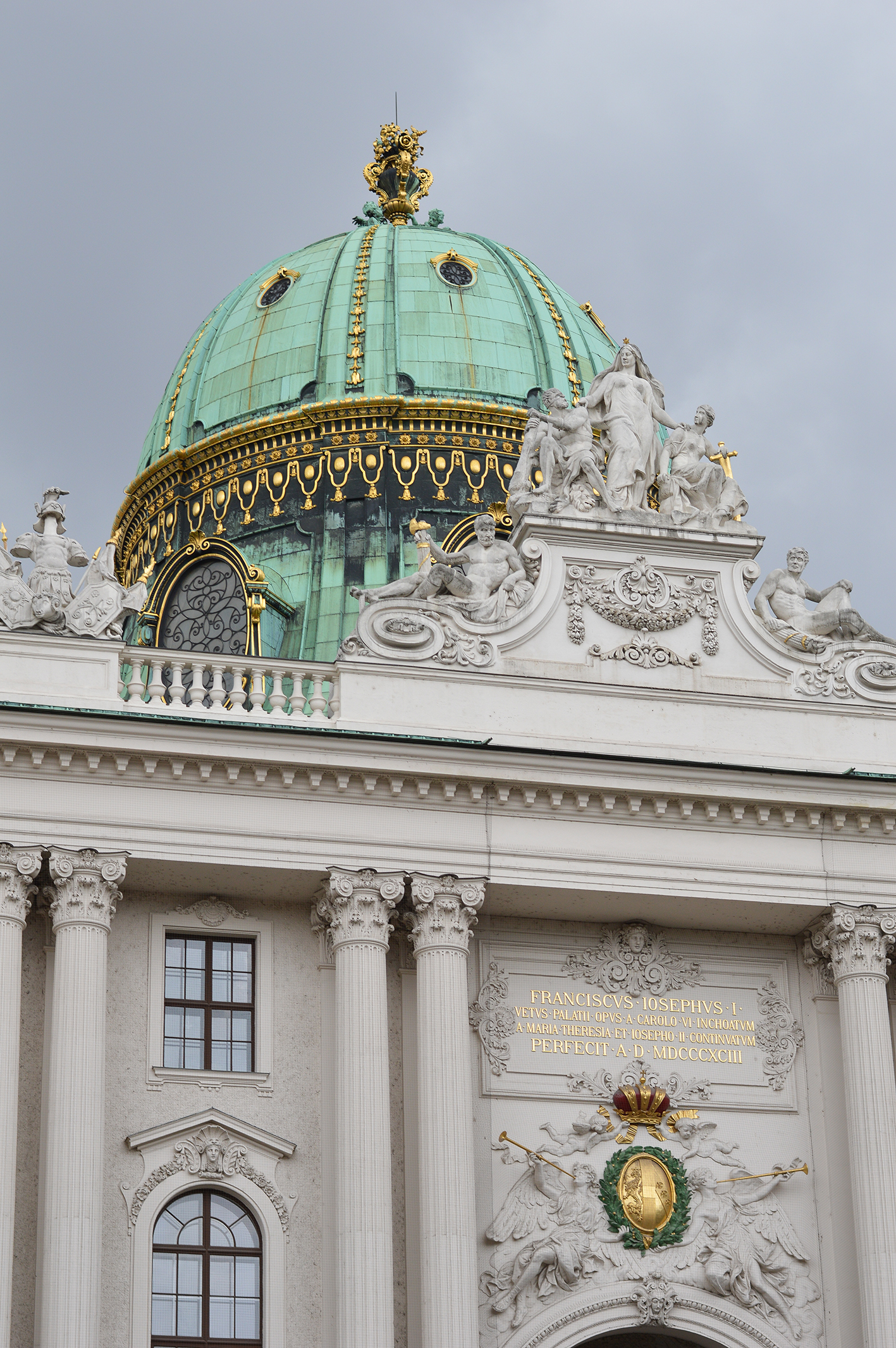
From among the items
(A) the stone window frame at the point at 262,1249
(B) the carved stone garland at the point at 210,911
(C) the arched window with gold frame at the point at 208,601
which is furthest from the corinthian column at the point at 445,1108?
(C) the arched window with gold frame at the point at 208,601

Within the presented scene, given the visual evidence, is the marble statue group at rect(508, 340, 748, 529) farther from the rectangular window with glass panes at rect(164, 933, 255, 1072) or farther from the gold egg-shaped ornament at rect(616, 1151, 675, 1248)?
the gold egg-shaped ornament at rect(616, 1151, 675, 1248)

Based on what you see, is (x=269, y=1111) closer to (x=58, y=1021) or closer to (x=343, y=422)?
(x=58, y=1021)

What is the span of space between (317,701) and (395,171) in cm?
1434

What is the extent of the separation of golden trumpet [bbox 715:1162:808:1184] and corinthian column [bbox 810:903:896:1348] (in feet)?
1.71

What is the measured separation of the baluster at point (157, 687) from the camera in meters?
24.5

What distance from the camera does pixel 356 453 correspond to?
32469 millimetres

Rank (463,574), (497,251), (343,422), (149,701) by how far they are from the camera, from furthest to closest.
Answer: (497,251)
(343,422)
(463,574)
(149,701)

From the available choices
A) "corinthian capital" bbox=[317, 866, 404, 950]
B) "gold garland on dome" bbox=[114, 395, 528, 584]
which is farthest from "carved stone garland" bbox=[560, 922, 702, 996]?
"gold garland on dome" bbox=[114, 395, 528, 584]

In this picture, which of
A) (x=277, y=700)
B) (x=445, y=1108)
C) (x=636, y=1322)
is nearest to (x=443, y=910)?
(x=445, y=1108)

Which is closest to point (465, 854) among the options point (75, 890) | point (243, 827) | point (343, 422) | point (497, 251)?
point (243, 827)

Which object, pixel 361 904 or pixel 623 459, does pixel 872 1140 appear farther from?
pixel 623 459

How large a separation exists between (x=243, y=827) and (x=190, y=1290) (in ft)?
14.3

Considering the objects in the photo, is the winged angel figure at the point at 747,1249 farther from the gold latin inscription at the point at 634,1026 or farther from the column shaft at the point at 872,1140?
the gold latin inscription at the point at 634,1026

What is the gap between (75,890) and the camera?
2352cm
